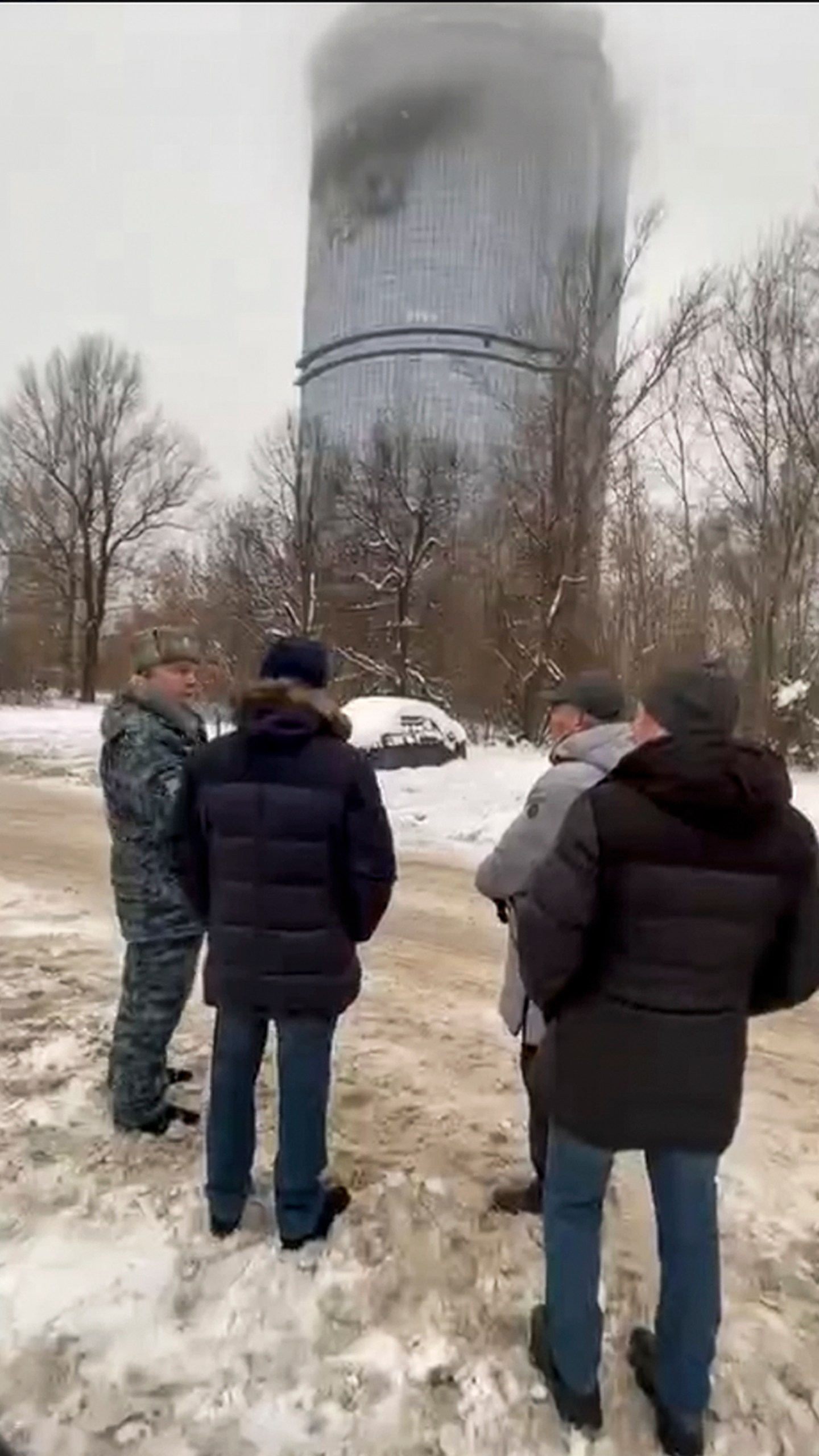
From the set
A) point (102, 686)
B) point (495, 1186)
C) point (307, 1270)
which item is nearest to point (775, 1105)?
point (495, 1186)

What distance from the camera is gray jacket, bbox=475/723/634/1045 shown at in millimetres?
2805

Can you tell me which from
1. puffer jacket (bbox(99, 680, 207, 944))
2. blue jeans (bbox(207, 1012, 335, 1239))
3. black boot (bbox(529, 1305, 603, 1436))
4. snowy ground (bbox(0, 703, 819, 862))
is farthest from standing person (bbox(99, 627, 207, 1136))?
snowy ground (bbox(0, 703, 819, 862))

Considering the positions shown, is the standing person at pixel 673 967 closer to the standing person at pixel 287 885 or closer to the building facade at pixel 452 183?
the standing person at pixel 287 885

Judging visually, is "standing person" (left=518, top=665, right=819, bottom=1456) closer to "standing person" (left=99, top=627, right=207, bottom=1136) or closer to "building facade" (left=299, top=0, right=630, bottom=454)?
"building facade" (left=299, top=0, right=630, bottom=454)

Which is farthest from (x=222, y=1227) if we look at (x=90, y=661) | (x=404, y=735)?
(x=90, y=661)

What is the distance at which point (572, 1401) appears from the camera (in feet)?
7.84

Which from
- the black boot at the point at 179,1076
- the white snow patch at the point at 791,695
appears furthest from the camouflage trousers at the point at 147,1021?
the white snow patch at the point at 791,695

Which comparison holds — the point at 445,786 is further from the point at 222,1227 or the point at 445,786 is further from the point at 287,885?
the point at 287,885

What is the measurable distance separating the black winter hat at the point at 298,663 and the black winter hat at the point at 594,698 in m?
0.67

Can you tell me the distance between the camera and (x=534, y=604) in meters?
20.7

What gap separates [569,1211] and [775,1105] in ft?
7.10

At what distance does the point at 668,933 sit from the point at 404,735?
12494 millimetres

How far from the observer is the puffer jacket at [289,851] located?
109 inches

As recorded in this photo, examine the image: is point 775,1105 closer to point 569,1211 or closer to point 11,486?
point 569,1211
